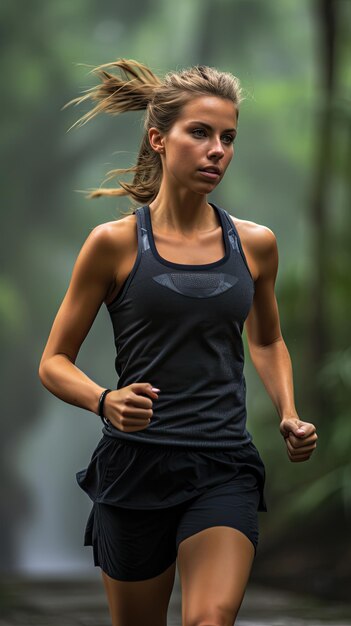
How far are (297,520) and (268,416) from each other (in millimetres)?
597

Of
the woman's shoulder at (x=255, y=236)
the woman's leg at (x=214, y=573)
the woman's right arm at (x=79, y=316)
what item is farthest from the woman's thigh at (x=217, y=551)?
the woman's shoulder at (x=255, y=236)

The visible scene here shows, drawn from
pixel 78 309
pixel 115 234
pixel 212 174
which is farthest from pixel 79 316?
pixel 212 174

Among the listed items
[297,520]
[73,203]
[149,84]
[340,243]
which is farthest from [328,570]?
[149,84]

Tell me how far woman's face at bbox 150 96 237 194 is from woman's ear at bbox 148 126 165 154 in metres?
0.09

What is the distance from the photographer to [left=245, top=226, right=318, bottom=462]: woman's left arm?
330 cm

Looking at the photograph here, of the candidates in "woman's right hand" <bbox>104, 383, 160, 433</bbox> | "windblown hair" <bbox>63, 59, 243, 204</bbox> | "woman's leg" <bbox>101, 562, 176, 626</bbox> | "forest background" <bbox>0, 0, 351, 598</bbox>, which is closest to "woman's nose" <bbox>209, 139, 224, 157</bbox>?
"windblown hair" <bbox>63, 59, 243, 204</bbox>

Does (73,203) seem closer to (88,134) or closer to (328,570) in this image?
(88,134)

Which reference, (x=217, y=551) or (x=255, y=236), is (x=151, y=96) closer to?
(x=255, y=236)

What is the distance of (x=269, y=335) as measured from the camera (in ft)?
11.3

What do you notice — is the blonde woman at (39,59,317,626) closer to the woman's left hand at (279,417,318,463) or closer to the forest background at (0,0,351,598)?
the woman's left hand at (279,417,318,463)

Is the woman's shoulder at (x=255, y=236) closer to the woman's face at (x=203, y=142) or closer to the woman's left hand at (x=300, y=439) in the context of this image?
the woman's face at (x=203, y=142)

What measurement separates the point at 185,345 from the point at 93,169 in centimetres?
572

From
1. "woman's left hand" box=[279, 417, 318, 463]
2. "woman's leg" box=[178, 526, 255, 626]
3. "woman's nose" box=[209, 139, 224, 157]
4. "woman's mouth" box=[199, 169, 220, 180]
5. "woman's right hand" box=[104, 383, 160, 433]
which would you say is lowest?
"woman's leg" box=[178, 526, 255, 626]

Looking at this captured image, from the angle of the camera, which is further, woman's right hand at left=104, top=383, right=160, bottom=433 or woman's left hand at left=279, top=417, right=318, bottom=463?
woman's left hand at left=279, top=417, right=318, bottom=463
